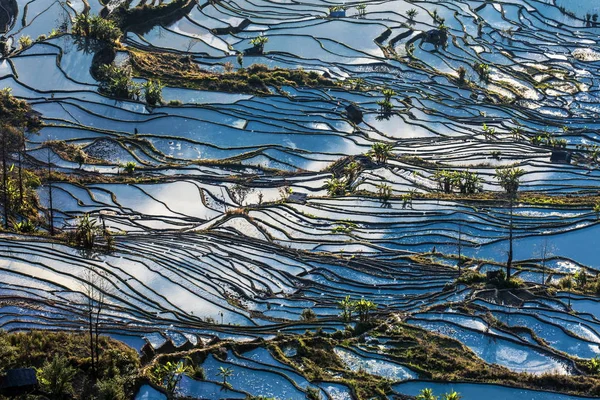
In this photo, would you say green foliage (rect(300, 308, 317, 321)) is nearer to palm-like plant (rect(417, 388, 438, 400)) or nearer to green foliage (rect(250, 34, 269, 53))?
palm-like plant (rect(417, 388, 438, 400))

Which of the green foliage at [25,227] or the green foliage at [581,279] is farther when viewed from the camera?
the green foliage at [25,227]

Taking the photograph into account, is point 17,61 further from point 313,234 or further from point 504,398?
point 504,398

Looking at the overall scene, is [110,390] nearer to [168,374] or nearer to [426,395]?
[168,374]

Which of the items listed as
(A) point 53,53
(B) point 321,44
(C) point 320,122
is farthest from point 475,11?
(A) point 53,53

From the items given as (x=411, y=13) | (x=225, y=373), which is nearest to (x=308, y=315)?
(x=225, y=373)

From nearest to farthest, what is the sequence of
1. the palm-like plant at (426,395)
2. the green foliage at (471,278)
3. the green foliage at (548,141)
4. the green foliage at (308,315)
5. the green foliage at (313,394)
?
the palm-like plant at (426,395), the green foliage at (313,394), the green foliage at (308,315), the green foliage at (471,278), the green foliage at (548,141)

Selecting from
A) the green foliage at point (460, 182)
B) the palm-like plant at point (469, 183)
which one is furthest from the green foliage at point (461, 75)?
the palm-like plant at point (469, 183)

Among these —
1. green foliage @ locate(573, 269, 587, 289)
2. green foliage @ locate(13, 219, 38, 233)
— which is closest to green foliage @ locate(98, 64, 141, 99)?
green foliage @ locate(13, 219, 38, 233)

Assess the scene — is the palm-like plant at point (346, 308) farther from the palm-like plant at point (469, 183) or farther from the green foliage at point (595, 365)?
the palm-like plant at point (469, 183)
